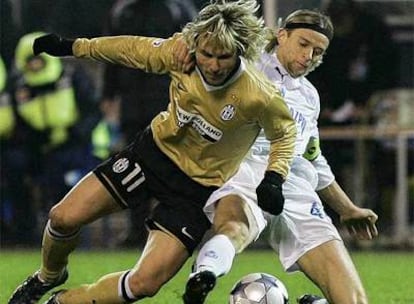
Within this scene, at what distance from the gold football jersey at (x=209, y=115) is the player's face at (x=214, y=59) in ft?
0.41

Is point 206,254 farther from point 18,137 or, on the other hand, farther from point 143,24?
point 18,137

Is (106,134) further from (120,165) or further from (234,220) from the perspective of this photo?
(234,220)

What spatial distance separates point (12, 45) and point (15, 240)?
2030 millimetres

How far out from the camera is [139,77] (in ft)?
46.4

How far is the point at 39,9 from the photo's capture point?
50.4 feet

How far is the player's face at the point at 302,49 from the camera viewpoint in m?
8.27

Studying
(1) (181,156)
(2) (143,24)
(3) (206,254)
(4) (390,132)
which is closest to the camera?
(3) (206,254)

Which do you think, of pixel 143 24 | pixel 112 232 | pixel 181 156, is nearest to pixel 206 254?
pixel 181 156

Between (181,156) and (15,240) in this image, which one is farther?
(15,240)

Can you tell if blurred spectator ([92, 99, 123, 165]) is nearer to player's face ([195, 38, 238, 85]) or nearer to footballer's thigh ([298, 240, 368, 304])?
footballer's thigh ([298, 240, 368, 304])

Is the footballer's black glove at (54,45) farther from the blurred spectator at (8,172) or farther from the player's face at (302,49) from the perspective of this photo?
the blurred spectator at (8,172)

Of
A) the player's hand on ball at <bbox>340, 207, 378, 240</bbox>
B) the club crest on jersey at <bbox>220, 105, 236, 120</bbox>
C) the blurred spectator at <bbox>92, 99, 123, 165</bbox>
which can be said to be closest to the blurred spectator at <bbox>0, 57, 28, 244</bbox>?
the blurred spectator at <bbox>92, 99, 123, 165</bbox>

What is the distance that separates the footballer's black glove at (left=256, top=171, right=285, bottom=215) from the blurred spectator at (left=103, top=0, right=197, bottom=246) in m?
6.21

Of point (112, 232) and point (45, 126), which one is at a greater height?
point (45, 126)
